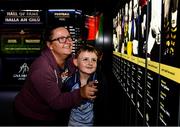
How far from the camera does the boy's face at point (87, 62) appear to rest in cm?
263

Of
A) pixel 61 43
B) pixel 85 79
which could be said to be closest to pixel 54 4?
pixel 61 43

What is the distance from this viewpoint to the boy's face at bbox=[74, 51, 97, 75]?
2630 millimetres

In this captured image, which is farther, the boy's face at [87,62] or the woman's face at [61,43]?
the woman's face at [61,43]

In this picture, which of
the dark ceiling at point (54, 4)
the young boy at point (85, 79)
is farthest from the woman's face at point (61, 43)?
the dark ceiling at point (54, 4)

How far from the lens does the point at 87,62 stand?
266cm

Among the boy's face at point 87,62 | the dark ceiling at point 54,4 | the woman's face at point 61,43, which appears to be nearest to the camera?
the boy's face at point 87,62

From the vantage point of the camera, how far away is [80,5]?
393 inches

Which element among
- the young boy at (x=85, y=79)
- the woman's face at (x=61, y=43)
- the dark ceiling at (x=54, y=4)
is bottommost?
the young boy at (x=85, y=79)

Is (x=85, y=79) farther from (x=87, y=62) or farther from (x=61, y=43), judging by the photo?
(x=61, y=43)

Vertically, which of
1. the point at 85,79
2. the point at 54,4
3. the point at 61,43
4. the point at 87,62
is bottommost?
the point at 85,79

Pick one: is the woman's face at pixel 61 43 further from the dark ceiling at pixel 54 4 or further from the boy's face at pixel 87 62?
the dark ceiling at pixel 54 4

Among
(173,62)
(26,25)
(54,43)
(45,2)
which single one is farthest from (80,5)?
(173,62)

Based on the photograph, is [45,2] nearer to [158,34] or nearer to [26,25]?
[26,25]

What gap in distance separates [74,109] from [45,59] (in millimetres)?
500
